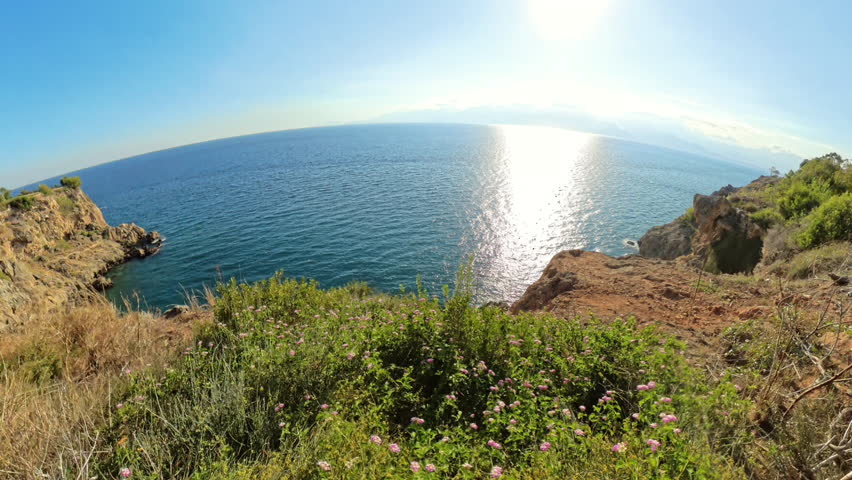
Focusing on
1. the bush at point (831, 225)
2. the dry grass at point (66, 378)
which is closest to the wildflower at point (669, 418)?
the dry grass at point (66, 378)

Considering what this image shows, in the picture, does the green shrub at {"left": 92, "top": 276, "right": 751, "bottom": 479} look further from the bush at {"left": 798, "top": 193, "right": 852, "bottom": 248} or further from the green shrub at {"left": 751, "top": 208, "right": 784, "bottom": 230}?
the green shrub at {"left": 751, "top": 208, "right": 784, "bottom": 230}

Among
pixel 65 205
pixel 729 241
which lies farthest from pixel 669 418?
pixel 65 205

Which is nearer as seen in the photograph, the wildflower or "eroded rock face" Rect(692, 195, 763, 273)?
the wildflower

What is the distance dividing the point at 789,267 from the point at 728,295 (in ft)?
14.8

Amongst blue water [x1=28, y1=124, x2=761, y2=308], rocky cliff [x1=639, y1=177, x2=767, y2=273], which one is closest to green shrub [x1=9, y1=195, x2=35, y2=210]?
blue water [x1=28, y1=124, x2=761, y2=308]

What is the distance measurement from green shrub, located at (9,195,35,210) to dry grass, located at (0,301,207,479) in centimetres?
4378

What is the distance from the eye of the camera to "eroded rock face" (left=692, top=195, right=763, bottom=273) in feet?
53.7

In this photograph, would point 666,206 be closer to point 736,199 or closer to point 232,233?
point 736,199

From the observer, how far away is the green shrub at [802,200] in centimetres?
1859

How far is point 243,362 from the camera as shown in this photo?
177 inches

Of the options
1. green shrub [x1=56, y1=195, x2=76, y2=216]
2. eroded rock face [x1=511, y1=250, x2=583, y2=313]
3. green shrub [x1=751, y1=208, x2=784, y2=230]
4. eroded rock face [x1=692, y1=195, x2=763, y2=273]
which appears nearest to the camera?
eroded rock face [x1=511, y1=250, x2=583, y2=313]

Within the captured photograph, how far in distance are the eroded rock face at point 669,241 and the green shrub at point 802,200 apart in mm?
6112

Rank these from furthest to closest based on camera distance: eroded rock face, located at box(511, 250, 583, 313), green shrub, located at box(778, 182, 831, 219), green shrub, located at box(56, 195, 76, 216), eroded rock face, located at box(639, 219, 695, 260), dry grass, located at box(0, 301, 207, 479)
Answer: green shrub, located at box(56, 195, 76, 216) < eroded rock face, located at box(639, 219, 695, 260) < green shrub, located at box(778, 182, 831, 219) < eroded rock face, located at box(511, 250, 583, 313) < dry grass, located at box(0, 301, 207, 479)

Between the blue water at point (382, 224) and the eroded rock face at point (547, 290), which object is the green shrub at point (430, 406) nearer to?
the eroded rock face at point (547, 290)
